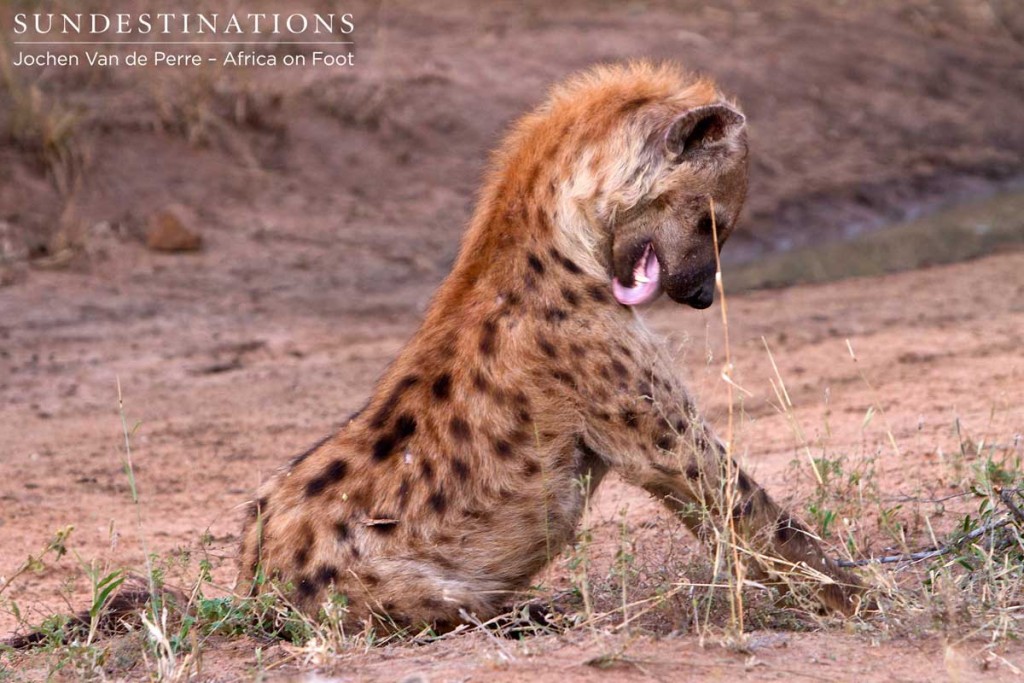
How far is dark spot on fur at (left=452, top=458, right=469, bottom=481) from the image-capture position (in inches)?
154

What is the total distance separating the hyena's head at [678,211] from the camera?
4219 millimetres

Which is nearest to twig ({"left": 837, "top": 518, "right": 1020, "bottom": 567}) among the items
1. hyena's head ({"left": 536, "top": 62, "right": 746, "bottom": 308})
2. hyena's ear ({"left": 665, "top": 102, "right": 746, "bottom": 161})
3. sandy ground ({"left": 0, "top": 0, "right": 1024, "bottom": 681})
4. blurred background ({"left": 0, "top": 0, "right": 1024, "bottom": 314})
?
sandy ground ({"left": 0, "top": 0, "right": 1024, "bottom": 681})

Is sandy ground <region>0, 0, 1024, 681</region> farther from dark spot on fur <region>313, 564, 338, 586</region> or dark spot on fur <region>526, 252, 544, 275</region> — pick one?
dark spot on fur <region>526, 252, 544, 275</region>

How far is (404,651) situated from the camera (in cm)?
365

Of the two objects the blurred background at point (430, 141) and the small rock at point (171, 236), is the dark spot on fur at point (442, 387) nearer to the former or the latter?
the blurred background at point (430, 141)

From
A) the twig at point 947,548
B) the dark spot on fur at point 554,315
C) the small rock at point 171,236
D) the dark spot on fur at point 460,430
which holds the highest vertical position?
the small rock at point 171,236

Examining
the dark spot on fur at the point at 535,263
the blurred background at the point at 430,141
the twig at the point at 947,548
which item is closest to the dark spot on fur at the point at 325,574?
the dark spot on fur at the point at 535,263

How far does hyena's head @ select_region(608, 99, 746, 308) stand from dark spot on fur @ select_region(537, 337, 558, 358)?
28cm

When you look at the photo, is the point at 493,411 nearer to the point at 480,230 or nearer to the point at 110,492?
the point at 480,230

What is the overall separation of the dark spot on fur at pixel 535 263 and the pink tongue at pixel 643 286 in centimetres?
22

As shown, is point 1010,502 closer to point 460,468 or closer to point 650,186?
point 650,186

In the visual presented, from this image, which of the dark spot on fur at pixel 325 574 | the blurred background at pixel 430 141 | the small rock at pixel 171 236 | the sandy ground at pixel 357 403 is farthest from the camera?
the blurred background at pixel 430 141

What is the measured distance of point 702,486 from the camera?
13.2ft

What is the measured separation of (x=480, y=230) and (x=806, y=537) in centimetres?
126
